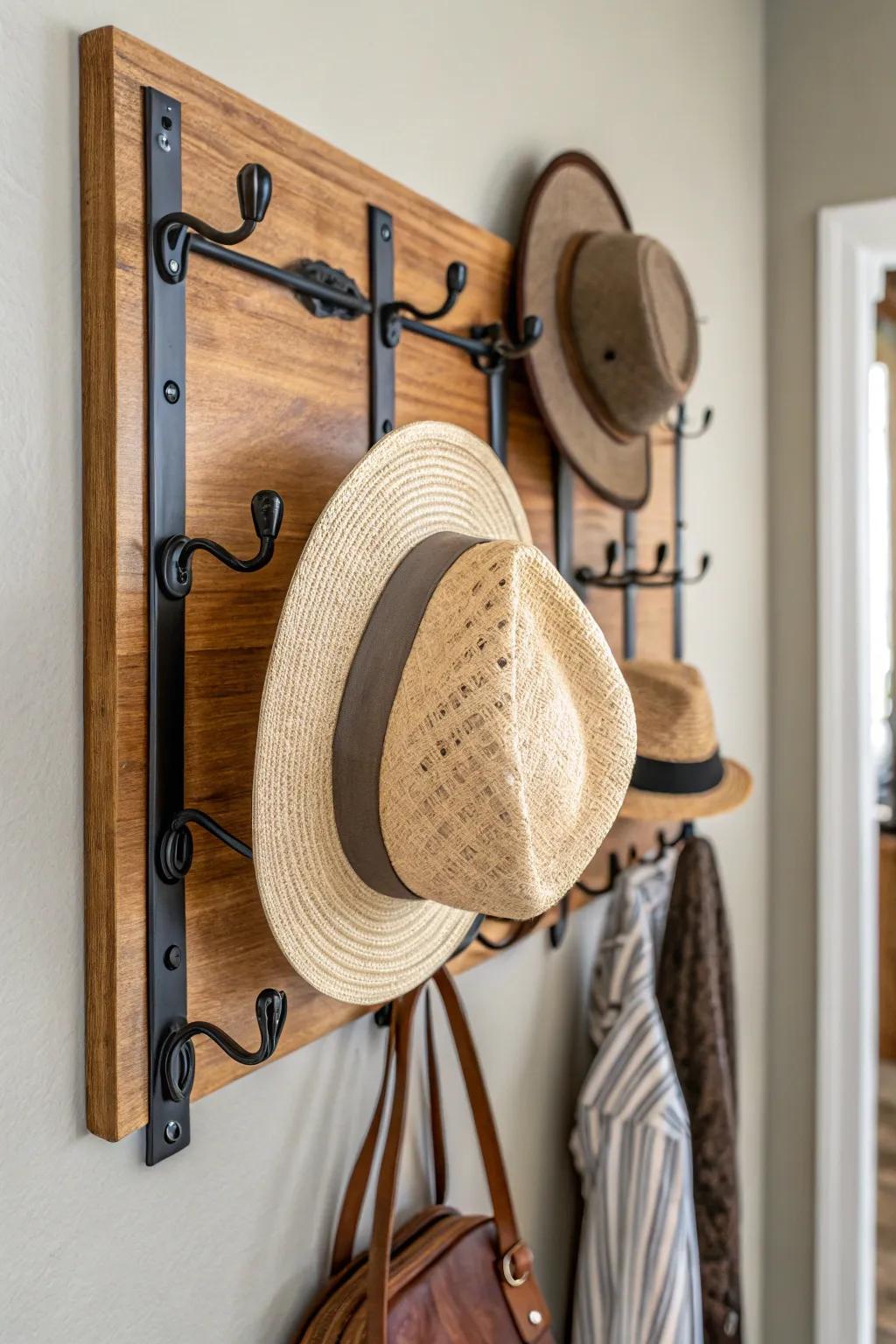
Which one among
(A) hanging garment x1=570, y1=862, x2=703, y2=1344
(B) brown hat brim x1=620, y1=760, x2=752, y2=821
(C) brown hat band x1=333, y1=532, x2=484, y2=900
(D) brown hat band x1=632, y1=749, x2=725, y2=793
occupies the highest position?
(C) brown hat band x1=333, y1=532, x2=484, y2=900

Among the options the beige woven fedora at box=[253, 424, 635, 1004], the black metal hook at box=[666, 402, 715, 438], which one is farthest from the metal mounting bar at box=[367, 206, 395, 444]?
the black metal hook at box=[666, 402, 715, 438]

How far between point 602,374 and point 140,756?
0.62m

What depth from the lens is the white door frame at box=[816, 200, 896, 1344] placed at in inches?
69.0

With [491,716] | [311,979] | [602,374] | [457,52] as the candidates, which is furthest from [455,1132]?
[457,52]

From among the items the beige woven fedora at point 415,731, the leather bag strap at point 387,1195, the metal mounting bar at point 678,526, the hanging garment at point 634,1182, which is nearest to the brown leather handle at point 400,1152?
the leather bag strap at point 387,1195

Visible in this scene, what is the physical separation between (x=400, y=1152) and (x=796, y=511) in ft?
4.35

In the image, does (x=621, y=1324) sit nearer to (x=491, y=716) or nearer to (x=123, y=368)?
(x=491, y=716)

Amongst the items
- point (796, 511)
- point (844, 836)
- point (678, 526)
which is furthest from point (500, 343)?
point (844, 836)

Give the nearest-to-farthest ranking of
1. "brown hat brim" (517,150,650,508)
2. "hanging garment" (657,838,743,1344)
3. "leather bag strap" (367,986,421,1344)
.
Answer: "leather bag strap" (367,986,421,1344)
"brown hat brim" (517,150,650,508)
"hanging garment" (657,838,743,1344)

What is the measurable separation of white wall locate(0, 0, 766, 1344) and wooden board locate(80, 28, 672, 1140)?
15mm

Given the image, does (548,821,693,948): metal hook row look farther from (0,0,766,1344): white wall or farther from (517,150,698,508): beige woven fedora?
(517,150,698,508): beige woven fedora

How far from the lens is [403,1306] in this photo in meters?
0.78

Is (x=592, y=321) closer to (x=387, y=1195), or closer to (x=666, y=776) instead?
(x=666, y=776)

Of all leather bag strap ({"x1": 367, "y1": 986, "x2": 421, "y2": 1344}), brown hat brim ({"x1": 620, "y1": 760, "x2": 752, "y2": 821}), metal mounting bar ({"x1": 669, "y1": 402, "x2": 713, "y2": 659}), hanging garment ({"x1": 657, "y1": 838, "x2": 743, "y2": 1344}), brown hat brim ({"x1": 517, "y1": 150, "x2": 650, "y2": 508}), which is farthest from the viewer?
metal mounting bar ({"x1": 669, "y1": 402, "x2": 713, "y2": 659})
